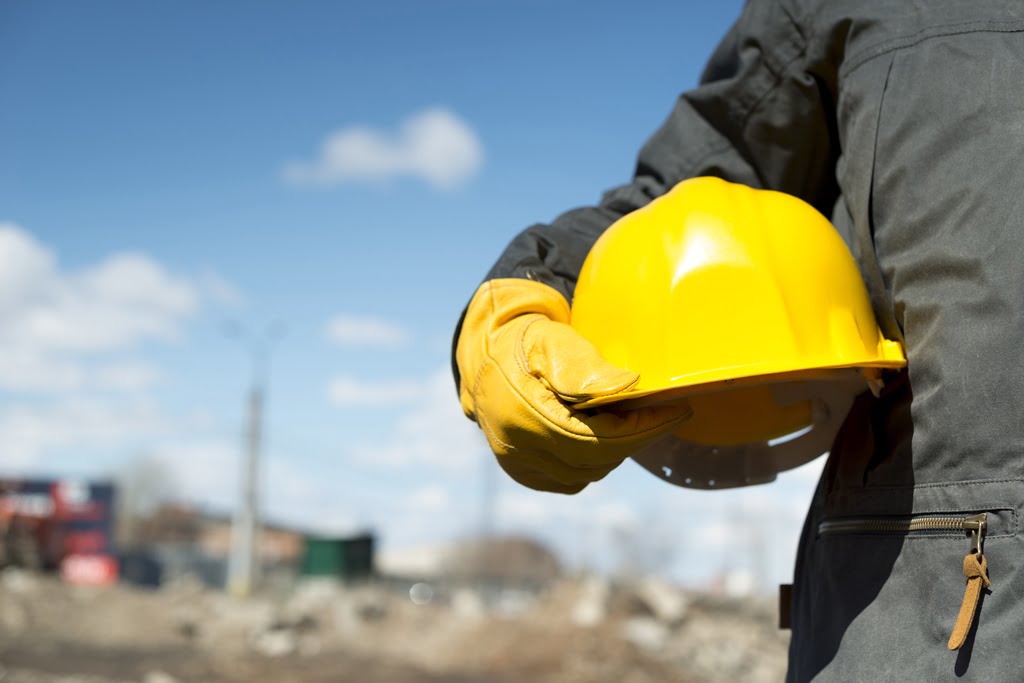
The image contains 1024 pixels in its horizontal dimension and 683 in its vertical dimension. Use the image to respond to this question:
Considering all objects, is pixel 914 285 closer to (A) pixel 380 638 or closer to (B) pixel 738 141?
(B) pixel 738 141

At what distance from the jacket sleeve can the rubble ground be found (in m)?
11.1

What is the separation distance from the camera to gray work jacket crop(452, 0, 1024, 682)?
140 cm

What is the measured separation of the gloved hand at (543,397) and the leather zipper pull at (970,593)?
0.45m

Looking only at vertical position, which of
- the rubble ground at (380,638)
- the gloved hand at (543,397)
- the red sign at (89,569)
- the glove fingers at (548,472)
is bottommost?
the rubble ground at (380,638)

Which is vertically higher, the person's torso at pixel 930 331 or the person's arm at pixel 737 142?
the person's arm at pixel 737 142

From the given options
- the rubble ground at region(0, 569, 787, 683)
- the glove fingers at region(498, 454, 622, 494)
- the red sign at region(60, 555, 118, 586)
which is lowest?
the rubble ground at region(0, 569, 787, 683)

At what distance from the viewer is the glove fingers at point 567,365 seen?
1.51 meters

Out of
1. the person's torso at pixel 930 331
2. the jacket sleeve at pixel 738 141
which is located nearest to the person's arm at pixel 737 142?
the jacket sleeve at pixel 738 141

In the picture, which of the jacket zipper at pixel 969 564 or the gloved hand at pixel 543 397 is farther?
the gloved hand at pixel 543 397

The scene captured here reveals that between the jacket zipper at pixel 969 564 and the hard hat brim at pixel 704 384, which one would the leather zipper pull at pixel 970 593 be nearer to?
the jacket zipper at pixel 969 564

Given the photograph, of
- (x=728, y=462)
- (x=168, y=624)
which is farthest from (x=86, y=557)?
(x=728, y=462)

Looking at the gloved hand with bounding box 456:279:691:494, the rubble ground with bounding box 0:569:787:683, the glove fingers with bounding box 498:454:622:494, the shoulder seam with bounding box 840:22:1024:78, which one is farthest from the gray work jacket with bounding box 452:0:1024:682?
the rubble ground with bounding box 0:569:787:683

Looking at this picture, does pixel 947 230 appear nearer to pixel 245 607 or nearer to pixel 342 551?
pixel 245 607

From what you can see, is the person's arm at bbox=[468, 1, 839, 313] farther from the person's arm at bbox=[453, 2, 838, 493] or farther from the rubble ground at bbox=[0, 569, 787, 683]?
the rubble ground at bbox=[0, 569, 787, 683]
